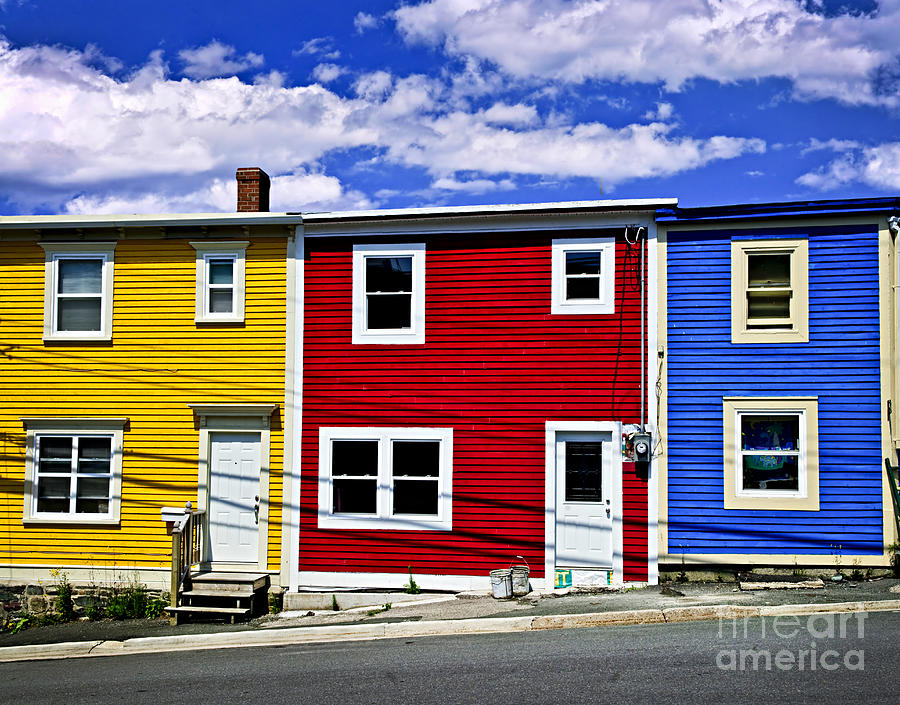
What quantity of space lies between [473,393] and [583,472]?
2.27 metres

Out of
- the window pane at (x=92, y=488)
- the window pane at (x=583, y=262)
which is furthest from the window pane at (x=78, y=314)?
the window pane at (x=583, y=262)

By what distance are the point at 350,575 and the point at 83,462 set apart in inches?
210

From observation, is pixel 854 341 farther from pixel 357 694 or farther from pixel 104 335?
pixel 104 335

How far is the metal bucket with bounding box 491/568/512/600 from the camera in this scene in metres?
13.2

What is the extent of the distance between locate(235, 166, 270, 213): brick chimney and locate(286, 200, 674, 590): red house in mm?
1569

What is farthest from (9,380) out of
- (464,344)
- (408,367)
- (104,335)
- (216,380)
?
(464,344)

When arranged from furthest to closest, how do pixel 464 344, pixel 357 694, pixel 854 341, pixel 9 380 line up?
pixel 9 380
pixel 464 344
pixel 854 341
pixel 357 694

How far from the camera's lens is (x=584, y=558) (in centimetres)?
1380

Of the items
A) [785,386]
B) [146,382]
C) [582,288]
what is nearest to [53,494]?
[146,382]

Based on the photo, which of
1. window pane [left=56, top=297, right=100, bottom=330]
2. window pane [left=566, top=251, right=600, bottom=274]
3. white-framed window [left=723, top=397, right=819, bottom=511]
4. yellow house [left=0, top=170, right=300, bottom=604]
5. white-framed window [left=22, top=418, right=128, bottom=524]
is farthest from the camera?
window pane [left=56, top=297, right=100, bottom=330]

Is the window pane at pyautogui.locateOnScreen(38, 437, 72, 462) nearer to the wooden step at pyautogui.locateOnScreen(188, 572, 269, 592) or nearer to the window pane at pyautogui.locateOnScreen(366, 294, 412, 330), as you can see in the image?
the wooden step at pyautogui.locateOnScreen(188, 572, 269, 592)

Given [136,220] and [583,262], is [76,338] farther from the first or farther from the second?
[583,262]

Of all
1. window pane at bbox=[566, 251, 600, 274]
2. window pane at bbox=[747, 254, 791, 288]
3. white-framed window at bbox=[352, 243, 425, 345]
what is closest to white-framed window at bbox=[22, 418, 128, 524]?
white-framed window at bbox=[352, 243, 425, 345]
